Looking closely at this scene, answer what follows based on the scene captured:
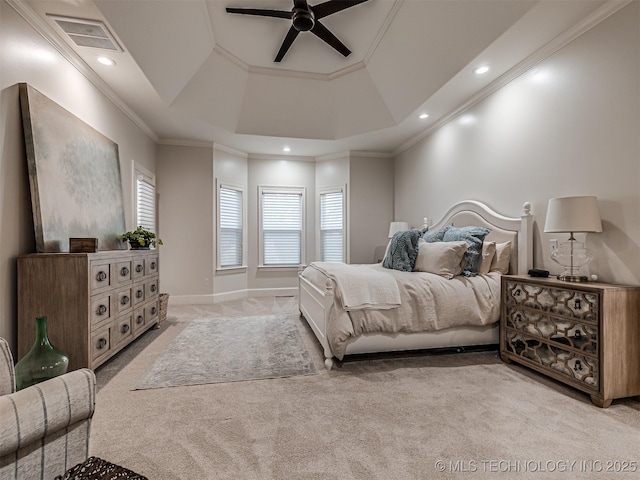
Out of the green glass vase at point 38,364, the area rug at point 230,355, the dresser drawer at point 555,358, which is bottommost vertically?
the area rug at point 230,355

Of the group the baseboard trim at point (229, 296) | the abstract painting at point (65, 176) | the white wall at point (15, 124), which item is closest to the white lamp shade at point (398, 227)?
the baseboard trim at point (229, 296)

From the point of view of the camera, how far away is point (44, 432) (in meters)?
1.02

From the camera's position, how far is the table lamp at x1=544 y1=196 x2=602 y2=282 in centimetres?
226

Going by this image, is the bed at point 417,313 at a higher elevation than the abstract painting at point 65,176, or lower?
lower

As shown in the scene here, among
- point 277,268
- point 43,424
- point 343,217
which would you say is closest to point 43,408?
point 43,424

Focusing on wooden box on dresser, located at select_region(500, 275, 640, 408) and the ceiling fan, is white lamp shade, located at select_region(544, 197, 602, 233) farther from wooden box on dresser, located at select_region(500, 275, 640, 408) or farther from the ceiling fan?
the ceiling fan

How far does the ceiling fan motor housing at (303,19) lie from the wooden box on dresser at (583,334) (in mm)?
2897

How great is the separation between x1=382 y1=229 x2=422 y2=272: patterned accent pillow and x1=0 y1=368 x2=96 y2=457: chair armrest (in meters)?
2.80

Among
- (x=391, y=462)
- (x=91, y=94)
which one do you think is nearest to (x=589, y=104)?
(x=391, y=462)

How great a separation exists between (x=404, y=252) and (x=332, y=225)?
2.87 meters

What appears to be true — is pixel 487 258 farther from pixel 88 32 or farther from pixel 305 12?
pixel 88 32

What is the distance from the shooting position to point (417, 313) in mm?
2723

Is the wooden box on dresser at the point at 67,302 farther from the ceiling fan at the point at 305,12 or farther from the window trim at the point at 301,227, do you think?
the window trim at the point at 301,227

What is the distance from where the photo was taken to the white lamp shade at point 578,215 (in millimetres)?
2252
